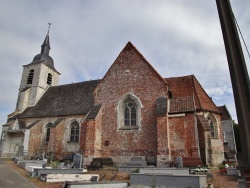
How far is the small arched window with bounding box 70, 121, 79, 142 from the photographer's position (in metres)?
21.4

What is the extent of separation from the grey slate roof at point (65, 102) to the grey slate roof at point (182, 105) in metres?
9.12

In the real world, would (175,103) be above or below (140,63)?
below

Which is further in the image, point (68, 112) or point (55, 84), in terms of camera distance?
point (55, 84)

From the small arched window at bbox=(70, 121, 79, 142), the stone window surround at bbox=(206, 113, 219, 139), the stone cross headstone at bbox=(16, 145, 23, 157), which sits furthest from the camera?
the stone cross headstone at bbox=(16, 145, 23, 157)

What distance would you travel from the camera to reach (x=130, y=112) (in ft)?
55.5

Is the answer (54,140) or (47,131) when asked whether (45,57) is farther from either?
(54,140)

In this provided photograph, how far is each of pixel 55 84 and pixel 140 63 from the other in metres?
17.8

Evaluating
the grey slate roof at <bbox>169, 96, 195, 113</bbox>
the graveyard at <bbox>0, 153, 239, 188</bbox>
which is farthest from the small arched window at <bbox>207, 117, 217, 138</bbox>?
the graveyard at <bbox>0, 153, 239, 188</bbox>

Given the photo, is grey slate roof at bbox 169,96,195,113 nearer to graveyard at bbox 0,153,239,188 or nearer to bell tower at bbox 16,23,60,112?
graveyard at bbox 0,153,239,188

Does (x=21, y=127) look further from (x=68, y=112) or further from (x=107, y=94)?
(x=107, y=94)

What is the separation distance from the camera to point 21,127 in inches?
943

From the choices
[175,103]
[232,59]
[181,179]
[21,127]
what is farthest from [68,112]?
[232,59]

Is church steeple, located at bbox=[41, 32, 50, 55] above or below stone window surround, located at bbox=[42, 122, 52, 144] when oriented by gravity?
above

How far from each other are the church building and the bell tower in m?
5.27
